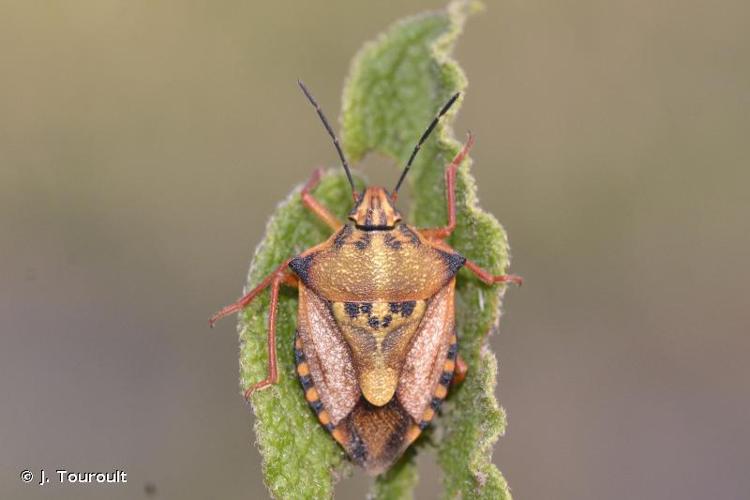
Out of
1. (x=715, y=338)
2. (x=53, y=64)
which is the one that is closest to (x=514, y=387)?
(x=715, y=338)

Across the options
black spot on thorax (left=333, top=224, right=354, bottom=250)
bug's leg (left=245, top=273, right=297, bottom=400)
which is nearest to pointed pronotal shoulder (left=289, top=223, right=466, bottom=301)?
black spot on thorax (left=333, top=224, right=354, bottom=250)

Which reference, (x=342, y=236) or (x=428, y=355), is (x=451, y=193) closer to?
(x=342, y=236)

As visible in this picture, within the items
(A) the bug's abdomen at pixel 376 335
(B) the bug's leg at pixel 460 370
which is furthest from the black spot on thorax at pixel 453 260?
(B) the bug's leg at pixel 460 370

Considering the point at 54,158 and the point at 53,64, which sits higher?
the point at 53,64

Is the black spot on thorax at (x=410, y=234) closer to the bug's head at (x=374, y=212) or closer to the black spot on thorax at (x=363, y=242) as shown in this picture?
the bug's head at (x=374, y=212)

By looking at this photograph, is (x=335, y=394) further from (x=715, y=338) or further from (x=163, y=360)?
(x=715, y=338)

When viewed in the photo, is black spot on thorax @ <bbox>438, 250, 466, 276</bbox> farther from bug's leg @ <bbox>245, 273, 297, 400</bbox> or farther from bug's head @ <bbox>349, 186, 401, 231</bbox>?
bug's leg @ <bbox>245, 273, 297, 400</bbox>

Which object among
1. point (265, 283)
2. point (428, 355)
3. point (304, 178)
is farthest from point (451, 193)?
point (304, 178)
